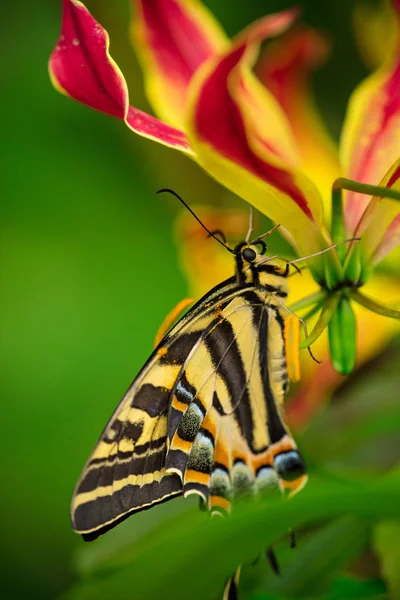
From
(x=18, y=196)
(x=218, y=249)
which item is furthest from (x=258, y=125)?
(x=18, y=196)

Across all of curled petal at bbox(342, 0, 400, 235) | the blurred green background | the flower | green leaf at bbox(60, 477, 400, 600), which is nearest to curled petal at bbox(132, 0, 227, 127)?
the flower

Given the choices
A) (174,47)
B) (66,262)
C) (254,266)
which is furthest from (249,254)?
(66,262)

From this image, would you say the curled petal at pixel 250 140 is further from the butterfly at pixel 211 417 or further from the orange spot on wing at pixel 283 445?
the orange spot on wing at pixel 283 445

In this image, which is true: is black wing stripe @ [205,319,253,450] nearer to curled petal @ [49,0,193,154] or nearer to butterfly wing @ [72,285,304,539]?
butterfly wing @ [72,285,304,539]

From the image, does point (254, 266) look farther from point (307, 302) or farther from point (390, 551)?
point (390, 551)

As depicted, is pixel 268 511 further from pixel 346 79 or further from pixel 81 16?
pixel 346 79

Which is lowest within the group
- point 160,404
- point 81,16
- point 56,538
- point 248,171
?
point 56,538
